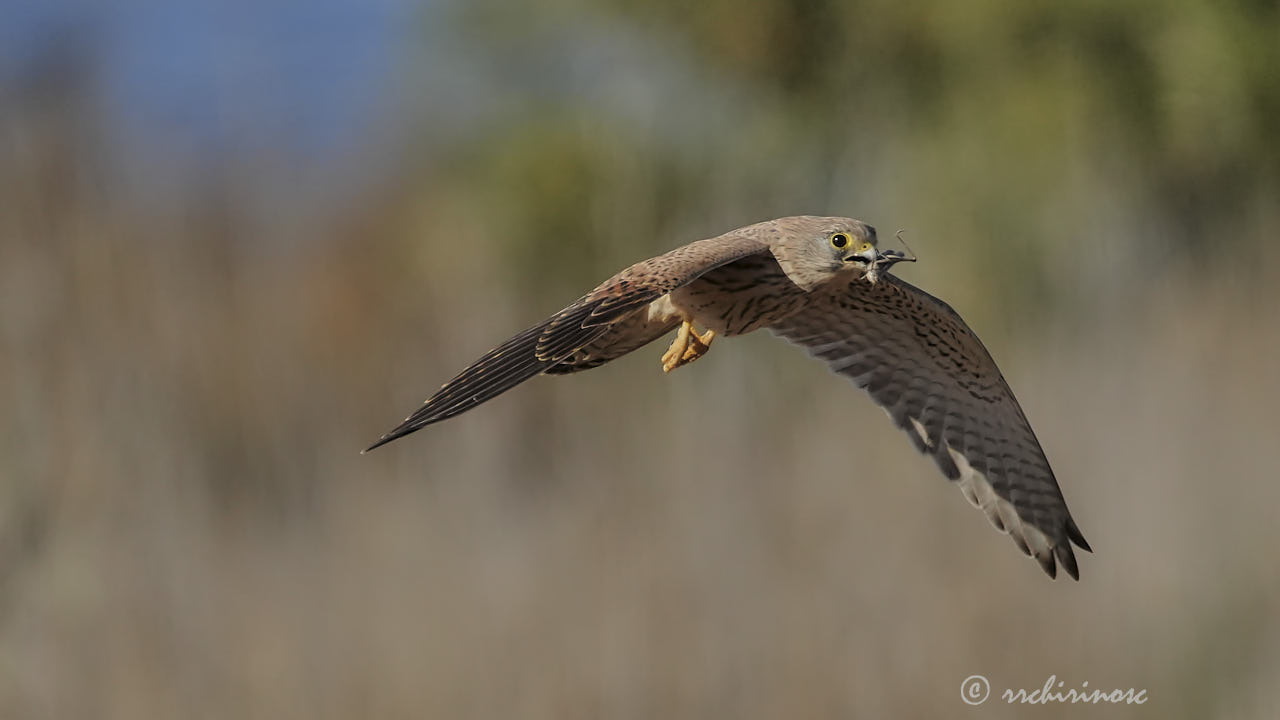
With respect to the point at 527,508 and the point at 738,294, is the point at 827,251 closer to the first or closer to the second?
the point at 738,294

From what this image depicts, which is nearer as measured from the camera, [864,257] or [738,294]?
[864,257]

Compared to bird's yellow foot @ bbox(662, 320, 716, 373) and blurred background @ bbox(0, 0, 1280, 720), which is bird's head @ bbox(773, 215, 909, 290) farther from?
blurred background @ bbox(0, 0, 1280, 720)

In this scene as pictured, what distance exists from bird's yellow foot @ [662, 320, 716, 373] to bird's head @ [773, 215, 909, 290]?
30 centimetres

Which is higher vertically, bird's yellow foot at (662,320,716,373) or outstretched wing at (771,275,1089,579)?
bird's yellow foot at (662,320,716,373)

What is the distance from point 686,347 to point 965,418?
1.63 meters

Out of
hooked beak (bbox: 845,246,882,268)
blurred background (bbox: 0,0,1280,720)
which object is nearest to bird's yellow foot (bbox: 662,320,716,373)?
hooked beak (bbox: 845,246,882,268)

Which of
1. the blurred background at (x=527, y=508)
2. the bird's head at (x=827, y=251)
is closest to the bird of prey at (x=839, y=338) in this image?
the bird's head at (x=827, y=251)

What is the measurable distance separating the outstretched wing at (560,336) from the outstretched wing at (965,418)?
149 cm

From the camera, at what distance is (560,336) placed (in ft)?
12.3

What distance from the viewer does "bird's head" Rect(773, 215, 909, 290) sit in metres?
4.08

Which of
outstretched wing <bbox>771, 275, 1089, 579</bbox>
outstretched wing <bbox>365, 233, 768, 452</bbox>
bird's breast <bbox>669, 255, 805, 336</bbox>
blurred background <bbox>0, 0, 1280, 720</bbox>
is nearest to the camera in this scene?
outstretched wing <bbox>365, 233, 768, 452</bbox>

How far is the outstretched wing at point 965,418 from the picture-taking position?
5336 mm

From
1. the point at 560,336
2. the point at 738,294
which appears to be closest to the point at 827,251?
the point at 738,294

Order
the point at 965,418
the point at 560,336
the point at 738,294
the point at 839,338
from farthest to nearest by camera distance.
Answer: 1. the point at 965,418
2. the point at 839,338
3. the point at 738,294
4. the point at 560,336
